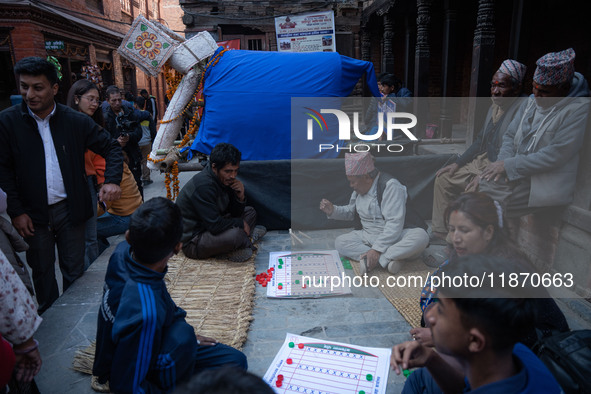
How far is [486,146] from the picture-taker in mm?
3840

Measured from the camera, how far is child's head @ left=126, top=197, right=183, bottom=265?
176cm

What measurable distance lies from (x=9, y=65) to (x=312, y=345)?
13.5 metres

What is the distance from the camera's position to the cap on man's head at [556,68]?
2758 mm

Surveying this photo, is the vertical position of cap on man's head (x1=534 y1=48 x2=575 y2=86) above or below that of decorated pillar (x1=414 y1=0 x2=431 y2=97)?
below

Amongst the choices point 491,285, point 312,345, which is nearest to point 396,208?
point 312,345

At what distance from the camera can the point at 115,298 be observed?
1.77m

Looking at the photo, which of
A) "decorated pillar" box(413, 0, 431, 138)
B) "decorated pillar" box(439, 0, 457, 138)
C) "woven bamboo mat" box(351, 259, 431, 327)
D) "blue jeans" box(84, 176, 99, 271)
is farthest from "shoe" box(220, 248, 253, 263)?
"decorated pillar" box(413, 0, 431, 138)

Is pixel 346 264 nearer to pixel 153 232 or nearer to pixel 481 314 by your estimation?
pixel 153 232

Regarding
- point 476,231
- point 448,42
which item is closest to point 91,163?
point 476,231

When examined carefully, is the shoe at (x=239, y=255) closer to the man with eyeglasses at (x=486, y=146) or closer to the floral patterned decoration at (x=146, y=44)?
the man with eyeglasses at (x=486, y=146)

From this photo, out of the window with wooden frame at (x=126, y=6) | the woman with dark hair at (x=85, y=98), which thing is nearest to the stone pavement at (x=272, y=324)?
the woman with dark hair at (x=85, y=98)

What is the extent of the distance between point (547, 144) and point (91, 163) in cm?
346

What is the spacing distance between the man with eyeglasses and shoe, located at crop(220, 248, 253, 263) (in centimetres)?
191

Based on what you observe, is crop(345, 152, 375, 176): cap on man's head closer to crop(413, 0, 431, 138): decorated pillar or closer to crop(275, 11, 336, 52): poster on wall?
crop(413, 0, 431, 138): decorated pillar
